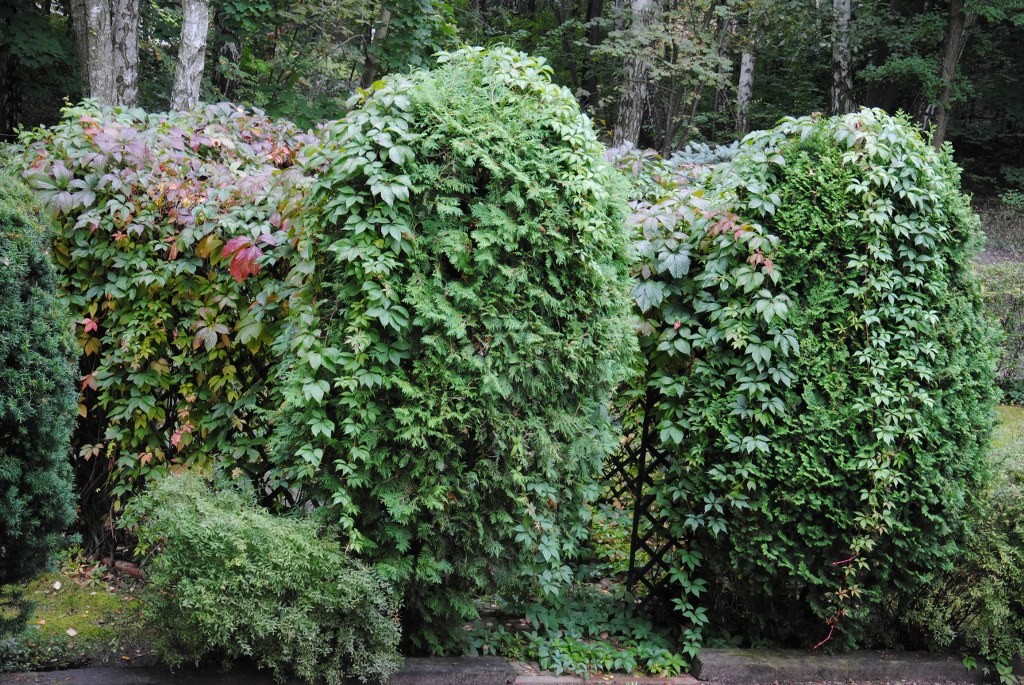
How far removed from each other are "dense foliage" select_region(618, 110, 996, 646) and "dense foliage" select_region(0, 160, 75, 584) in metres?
2.55

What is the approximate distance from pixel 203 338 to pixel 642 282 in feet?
7.04

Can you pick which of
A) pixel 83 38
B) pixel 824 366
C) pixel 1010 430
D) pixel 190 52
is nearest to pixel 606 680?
pixel 824 366

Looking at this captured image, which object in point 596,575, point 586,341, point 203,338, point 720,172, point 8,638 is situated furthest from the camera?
point 596,575

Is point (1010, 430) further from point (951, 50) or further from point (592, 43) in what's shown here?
point (592, 43)

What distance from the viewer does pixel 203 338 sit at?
3.68 m

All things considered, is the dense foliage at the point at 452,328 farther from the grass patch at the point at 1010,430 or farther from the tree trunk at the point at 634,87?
the tree trunk at the point at 634,87

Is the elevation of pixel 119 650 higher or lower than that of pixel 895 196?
lower

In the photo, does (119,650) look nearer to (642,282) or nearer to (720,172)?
(642,282)

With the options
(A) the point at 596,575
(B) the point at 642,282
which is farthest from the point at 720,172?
(A) the point at 596,575

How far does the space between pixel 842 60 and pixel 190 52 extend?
13.1 m

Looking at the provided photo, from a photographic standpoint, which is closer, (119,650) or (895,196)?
(119,650)

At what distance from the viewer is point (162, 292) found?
380 centimetres

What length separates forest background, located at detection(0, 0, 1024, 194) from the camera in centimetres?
1141

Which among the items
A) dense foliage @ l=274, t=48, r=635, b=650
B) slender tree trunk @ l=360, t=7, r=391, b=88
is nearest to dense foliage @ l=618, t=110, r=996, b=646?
dense foliage @ l=274, t=48, r=635, b=650
